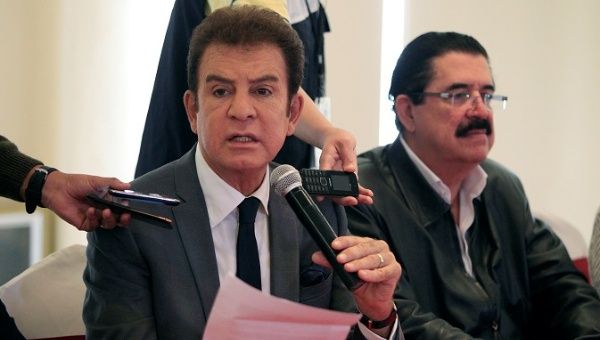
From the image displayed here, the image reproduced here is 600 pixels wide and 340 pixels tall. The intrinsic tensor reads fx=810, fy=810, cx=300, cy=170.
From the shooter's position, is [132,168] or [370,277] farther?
[132,168]

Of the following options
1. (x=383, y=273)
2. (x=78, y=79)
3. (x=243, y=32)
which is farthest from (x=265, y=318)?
(x=78, y=79)

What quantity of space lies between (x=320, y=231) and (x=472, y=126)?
1209mm

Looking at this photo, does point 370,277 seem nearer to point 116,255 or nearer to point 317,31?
Answer: point 116,255

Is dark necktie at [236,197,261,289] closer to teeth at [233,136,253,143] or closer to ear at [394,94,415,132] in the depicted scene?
teeth at [233,136,253,143]

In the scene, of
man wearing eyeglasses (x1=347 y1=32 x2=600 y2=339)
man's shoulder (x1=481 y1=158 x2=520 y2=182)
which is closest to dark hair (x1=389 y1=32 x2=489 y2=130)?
man wearing eyeglasses (x1=347 y1=32 x2=600 y2=339)

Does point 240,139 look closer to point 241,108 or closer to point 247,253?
point 241,108

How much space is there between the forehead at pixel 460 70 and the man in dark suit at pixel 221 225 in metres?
0.76

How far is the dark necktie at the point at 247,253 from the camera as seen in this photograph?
161 cm

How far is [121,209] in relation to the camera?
1410 millimetres

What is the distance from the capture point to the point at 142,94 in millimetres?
3312

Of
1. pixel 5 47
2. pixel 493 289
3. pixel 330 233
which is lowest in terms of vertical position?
pixel 493 289

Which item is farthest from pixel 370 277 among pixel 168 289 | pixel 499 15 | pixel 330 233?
pixel 499 15

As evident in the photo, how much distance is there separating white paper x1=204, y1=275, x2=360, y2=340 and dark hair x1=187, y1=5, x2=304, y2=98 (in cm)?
69

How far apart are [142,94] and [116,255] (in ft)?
6.14
